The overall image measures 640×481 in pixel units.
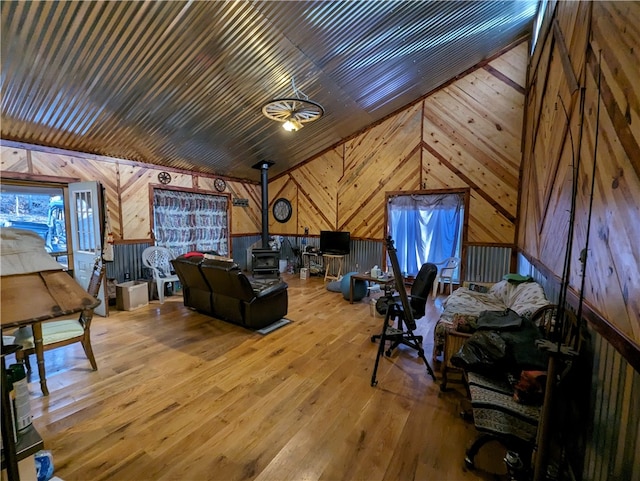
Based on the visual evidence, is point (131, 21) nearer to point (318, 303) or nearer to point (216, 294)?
point (216, 294)

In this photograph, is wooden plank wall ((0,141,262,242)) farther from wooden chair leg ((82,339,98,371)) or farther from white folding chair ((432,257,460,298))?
white folding chair ((432,257,460,298))

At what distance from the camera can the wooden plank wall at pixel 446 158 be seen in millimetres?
5316

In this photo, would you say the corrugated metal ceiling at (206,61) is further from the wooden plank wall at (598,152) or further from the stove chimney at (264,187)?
the wooden plank wall at (598,152)

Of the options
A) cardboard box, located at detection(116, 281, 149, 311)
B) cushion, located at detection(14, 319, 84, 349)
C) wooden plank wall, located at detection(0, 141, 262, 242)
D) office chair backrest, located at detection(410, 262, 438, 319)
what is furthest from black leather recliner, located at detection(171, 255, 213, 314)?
office chair backrest, located at detection(410, 262, 438, 319)

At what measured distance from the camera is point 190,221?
646 cm

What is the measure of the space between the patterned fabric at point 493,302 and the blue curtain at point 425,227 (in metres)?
1.89

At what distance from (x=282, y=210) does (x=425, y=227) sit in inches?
155

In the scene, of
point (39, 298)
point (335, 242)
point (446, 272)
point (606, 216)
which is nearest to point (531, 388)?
point (606, 216)

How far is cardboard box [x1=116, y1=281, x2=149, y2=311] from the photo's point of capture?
4617 millimetres

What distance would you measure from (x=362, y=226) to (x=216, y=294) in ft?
13.0

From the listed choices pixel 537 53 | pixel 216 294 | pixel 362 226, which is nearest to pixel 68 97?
pixel 216 294

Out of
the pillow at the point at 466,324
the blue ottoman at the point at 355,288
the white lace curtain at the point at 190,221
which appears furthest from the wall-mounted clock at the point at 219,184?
the pillow at the point at 466,324

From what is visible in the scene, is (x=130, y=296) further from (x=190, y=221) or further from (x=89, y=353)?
(x=190, y=221)

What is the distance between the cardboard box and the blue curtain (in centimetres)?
495
